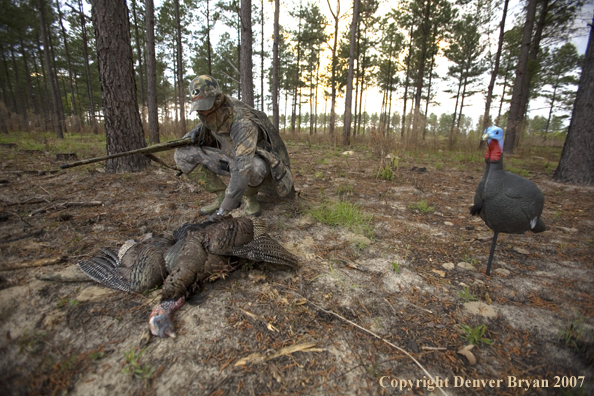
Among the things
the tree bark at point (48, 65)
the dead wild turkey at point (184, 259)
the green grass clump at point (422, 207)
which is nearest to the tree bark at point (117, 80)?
the dead wild turkey at point (184, 259)

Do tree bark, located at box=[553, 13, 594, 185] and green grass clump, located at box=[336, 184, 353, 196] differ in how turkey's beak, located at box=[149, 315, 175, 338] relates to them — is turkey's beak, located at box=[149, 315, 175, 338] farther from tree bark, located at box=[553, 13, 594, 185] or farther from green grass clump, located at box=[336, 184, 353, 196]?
tree bark, located at box=[553, 13, 594, 185]

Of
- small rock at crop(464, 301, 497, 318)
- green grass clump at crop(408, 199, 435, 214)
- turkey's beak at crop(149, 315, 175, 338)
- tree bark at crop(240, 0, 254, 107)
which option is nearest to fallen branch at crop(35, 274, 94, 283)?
turkey's beak at crop(149, 315, 175, 338)

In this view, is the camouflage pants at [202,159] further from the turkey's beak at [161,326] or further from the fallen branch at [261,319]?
the turkey's beak at [161,326]

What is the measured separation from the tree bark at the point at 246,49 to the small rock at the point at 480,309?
6.03m

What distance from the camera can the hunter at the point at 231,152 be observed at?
89.7 inches

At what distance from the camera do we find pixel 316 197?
380 centimetres

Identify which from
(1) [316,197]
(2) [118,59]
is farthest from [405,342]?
(2) [118,59]

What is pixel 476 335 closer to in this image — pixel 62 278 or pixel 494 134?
pixel 494 134

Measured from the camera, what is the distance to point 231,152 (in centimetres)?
288

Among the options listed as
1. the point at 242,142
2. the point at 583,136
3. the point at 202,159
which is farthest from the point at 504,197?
the point at 583,136

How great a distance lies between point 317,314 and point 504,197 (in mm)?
1582

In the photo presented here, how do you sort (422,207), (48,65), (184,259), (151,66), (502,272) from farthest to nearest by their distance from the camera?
(48,65) < (151,66) < (422,207) < (502,272) < (184,259)

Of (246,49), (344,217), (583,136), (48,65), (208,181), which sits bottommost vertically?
(344,217)

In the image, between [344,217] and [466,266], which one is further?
[344,217]
